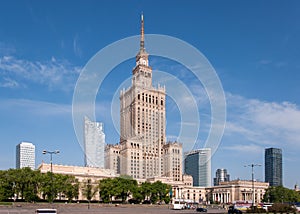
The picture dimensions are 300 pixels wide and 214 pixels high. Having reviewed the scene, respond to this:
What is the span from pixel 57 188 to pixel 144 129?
30.2 meters

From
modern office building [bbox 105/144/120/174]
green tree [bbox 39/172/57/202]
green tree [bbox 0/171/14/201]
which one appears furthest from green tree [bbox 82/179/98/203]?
modern office building [bbox 105/144/120/174]

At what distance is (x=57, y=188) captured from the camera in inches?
Result: 4540

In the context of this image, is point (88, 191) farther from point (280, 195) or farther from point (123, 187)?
point (280, 195)

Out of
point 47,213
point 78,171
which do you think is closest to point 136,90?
point 47,213

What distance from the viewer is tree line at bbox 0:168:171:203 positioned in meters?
110

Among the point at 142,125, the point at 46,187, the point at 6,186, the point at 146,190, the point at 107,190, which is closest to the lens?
the point at 6,186

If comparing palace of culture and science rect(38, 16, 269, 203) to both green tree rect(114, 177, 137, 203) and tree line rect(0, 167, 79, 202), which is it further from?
tree line rect(0, 167, 79, 202)

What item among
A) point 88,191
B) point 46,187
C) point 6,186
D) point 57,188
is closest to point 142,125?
point 88,191

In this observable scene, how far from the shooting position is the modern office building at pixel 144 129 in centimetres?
8981

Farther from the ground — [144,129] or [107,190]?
[144,129]

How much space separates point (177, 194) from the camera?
195 m

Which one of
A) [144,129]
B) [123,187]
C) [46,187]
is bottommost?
[123,187]

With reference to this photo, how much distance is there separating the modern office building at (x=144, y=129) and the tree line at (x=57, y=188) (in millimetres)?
13281

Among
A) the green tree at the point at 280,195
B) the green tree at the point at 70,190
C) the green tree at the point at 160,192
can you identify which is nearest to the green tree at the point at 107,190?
the green tree at the point at 70,190
